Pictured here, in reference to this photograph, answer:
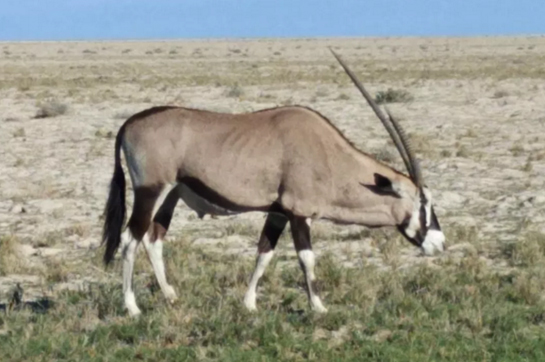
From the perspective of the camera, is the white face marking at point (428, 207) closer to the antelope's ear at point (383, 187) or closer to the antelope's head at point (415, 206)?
the antelope's head at point (415, 206)

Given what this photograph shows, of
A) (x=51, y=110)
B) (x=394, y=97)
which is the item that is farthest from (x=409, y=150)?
(x=394, y=97)

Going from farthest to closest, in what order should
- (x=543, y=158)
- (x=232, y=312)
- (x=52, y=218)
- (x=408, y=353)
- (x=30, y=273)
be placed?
(x=543, y=158)
(x=52, y=218)
(x=30, y=273)
(x=232, y=312)
(x=408, y=353)

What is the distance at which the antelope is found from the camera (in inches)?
303

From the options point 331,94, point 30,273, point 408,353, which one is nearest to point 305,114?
point 408,353

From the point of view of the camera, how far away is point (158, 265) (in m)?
8.19

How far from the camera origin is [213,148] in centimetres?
779

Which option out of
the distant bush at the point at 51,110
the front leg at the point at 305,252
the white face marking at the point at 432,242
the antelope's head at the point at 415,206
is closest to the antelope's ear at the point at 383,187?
the antelope's head at the point at 415,206

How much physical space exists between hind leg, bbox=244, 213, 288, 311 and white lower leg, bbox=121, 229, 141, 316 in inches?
32.2

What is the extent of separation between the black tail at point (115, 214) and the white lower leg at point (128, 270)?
34cm

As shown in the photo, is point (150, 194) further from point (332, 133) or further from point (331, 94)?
point (331, 94)

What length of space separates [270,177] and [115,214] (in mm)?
1337

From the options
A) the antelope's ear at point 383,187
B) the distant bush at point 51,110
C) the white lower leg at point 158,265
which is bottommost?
the distant bush at point 51,110

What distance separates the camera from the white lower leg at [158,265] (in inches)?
320

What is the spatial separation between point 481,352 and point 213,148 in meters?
2.43
